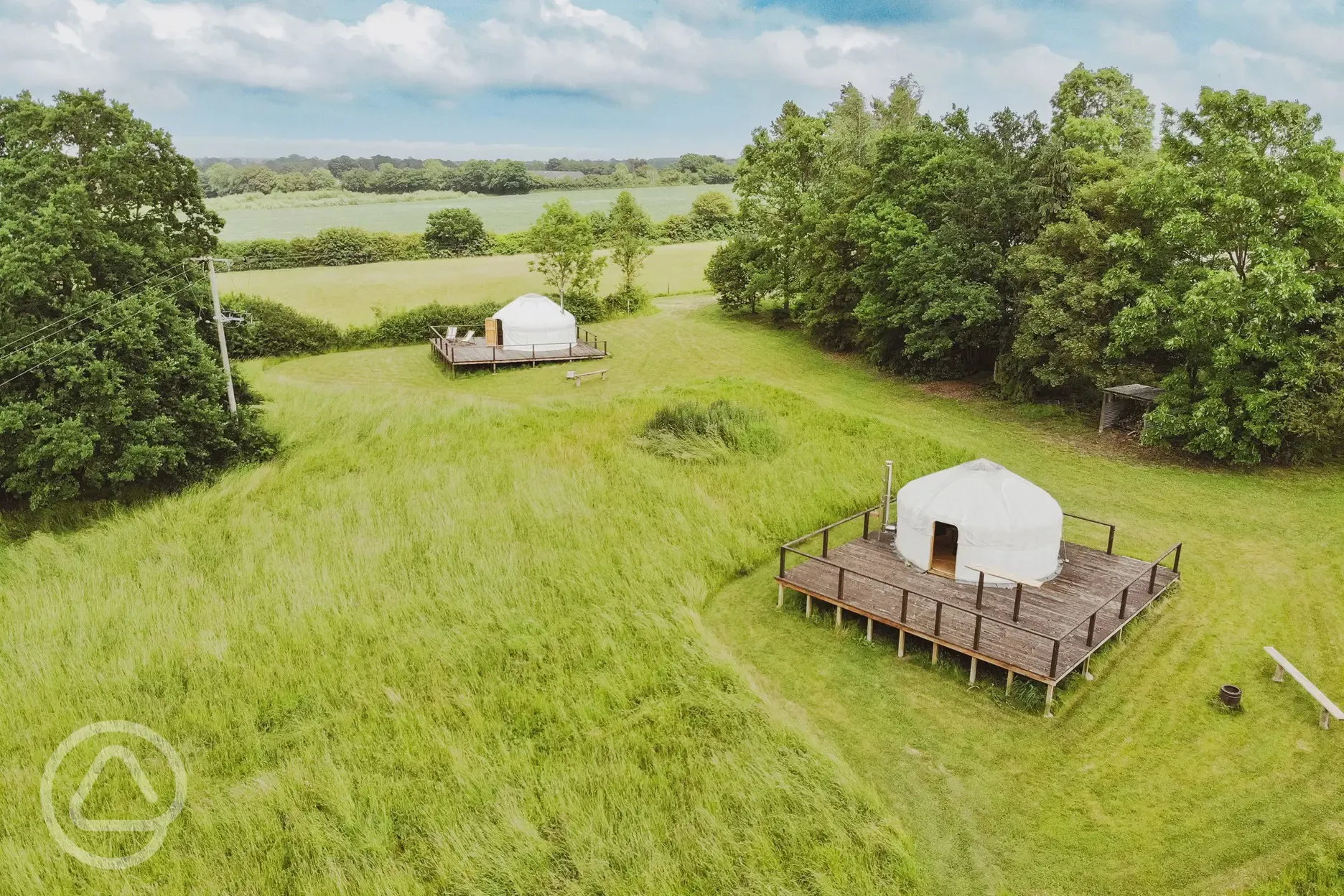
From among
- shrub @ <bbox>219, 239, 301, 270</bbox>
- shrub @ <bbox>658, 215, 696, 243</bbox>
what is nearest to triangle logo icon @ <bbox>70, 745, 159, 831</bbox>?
shrub @ <bbox>219, 239, 301, 270</bbox>

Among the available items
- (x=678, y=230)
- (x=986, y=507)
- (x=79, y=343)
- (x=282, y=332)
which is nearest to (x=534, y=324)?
(x=282, y=332)

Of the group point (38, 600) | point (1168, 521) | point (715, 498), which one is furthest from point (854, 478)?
point (38, 600)

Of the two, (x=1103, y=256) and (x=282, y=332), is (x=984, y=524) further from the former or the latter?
(x=282, y=332)

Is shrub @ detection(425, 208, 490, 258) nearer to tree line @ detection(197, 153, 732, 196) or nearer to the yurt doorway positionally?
tree line @ detection(197, 153, 732, 196)

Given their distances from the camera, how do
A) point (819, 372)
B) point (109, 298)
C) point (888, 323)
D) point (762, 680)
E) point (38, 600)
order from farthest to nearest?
point (819, 372), point (888, 323), point (109, 298), point (38, 600), point (762, 680)

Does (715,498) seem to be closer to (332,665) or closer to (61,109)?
(332,665)

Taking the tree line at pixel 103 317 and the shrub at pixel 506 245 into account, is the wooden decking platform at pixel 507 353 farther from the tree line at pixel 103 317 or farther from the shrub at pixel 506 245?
the shrub at pixel 506 245
